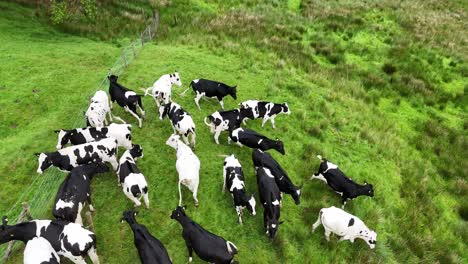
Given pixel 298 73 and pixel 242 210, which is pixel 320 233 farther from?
pixel 298 73

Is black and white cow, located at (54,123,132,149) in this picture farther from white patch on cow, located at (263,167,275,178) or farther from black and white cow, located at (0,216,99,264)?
white patch on cow, located at (263,167,275,178)

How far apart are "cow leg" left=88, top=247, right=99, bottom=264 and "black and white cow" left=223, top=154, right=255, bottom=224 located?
154 inches

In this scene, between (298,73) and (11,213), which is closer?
(11,213)

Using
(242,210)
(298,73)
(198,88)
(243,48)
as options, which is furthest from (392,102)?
(242,210)

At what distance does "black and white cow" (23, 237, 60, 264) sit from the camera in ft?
26.2

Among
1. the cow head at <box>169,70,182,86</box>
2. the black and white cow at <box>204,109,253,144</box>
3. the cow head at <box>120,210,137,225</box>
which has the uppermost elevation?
the cow head at <box>169,70,182,86</box>

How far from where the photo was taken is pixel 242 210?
35.3ft

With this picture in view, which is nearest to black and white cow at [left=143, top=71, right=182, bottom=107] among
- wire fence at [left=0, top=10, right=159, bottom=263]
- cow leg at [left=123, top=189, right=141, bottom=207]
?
wire fence at [left=0, top=10, right=159, bottom=263]

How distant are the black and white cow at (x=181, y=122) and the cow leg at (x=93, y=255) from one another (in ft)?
16.2

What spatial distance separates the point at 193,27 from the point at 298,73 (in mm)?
7994

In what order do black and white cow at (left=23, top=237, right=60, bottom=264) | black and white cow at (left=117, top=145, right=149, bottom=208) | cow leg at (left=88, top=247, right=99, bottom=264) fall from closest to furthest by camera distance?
black and white cow at (left=23, top=237, right=60, bottom=264) → cow leg at (left=88, top=247, right=99, bottom=264) → black and white cow at (left=117, top=145, right=149, bottom=208)

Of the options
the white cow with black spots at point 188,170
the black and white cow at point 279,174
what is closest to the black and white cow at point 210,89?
the black and white cow at point 279,174

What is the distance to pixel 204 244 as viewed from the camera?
8781mm

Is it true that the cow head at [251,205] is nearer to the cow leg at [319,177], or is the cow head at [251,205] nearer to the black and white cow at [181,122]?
the cow leg at [319,177]
